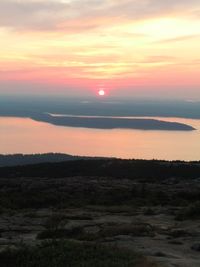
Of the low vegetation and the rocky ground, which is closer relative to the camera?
the low vegetation

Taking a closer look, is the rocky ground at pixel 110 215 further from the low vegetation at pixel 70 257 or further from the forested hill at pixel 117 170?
the forested hill at pixel 117 170

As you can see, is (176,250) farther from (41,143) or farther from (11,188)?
(41,143)

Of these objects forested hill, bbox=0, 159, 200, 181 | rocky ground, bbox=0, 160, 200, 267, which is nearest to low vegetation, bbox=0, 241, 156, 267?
rocky ground, bbox=0, 160, 200, 267

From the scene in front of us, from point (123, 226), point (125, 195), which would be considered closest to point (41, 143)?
point (125, 195)

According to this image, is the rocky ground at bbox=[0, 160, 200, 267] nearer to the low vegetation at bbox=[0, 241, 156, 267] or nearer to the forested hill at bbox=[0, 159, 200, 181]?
the low vegetation at bbox=[0, 241, 156, 267]

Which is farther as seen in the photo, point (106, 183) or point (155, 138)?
point (155, 138)

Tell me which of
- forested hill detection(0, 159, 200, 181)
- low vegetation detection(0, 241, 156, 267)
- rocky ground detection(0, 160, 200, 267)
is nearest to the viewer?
low vegetation detection(0, 241, 156, 267)

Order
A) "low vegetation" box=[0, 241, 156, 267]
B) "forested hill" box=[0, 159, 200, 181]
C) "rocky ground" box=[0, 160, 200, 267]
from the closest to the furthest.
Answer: "low vegetation" box=[0, 241, 156, 267], "rocky ground" box=[0, 160, 200, 267], "forested hill" box=[0, 159, 200, 181]
